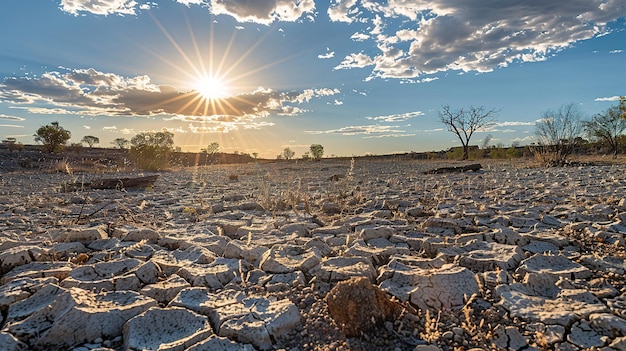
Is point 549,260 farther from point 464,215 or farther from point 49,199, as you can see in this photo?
point 49,199

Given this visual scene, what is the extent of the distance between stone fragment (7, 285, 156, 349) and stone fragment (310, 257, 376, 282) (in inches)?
41.7

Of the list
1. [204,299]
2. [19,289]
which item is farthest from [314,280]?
[19,289]

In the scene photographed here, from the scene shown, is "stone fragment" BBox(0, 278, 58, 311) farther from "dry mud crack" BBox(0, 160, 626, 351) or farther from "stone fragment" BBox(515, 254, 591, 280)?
"stone fragment" BBox(515, 254, 591, 280)

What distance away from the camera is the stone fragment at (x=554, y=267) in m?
2.30

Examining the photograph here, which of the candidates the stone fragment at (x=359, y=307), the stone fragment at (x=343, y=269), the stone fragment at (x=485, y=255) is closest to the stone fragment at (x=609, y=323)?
the stone fragment at (x=485, y=255)

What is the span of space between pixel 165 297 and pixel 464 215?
126 inches

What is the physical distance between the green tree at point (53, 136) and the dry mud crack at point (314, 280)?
32657mm

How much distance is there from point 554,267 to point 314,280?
1644mm

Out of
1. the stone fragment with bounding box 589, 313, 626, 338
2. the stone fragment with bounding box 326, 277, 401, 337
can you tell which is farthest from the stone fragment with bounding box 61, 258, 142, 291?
the stone fragment with bounding box 589, 313, 626, 338

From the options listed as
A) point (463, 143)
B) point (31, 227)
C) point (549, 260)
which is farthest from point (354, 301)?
point (463, 143)

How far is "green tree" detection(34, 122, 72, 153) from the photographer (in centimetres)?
3036

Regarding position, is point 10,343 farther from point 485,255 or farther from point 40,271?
point 485,255

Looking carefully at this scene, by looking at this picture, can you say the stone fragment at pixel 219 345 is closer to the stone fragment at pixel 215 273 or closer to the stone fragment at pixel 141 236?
the stone fragment at pixel 215 273

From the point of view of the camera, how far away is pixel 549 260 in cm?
254
